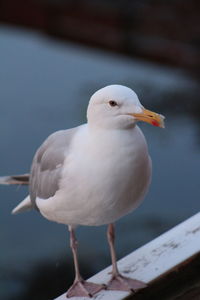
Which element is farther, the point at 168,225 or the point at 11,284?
the point at 168,225

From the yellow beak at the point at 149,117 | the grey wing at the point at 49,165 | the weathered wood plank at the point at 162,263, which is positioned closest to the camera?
the yellow beak at the point at 149,117

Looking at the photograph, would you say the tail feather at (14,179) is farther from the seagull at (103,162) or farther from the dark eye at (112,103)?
the dark eye at (112,103)

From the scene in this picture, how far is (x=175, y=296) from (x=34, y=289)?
2.79 feet

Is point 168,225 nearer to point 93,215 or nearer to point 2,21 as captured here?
point 93,215

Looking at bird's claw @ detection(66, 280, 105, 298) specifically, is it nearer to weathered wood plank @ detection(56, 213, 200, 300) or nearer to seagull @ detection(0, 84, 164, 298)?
weathered wood plank @ detection(56, 213, 200, 300)

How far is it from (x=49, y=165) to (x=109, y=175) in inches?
5.4

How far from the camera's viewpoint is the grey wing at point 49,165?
0.94 metres

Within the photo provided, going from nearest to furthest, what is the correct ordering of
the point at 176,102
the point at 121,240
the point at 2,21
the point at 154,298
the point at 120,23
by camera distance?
the point at 154,298
the point at 121,240
the point at 176,102
the point at 120,23
the point at 2,21

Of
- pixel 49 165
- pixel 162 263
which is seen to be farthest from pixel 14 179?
pixel 162 263

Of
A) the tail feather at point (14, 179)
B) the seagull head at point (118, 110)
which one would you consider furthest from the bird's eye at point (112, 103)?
the tail feather at point (14, 179)

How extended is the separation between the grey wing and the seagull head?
0.07 metres

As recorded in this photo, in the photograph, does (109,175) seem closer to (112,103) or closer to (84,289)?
(112,103)

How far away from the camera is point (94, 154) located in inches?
34.3

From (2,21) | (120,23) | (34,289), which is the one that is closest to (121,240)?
(34,289)
